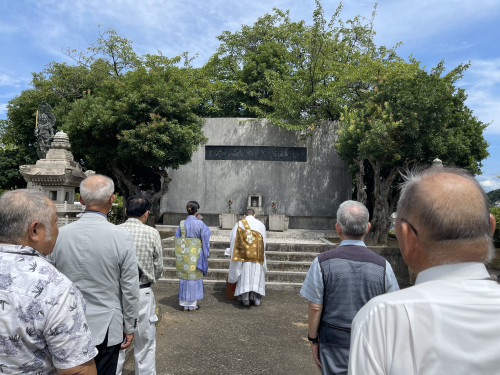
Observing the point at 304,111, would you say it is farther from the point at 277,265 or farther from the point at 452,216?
the point at 452,216

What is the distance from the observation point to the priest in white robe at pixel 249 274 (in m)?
6.44

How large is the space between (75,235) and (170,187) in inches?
514

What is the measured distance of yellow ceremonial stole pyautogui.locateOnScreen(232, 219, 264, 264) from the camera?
6590mm

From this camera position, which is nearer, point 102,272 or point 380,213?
point 102,272

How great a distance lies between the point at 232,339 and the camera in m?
4.83

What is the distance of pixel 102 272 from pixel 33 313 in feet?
3.51

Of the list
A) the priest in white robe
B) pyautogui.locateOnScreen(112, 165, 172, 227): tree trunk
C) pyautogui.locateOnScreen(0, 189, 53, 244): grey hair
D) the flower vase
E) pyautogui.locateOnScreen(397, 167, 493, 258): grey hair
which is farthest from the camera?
pyautogui.locateOnScreen(112, 165, 172, 227): tree trunk

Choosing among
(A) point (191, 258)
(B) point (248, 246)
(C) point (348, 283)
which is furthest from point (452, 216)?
(B) point (248, 246)

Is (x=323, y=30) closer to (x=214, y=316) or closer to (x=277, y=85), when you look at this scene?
(x=277, y=85)

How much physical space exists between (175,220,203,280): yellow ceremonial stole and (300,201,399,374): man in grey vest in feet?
12.2

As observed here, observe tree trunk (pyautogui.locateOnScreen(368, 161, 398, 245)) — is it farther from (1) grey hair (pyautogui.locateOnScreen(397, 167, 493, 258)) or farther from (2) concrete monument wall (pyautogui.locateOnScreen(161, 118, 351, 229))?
(1) grey hair (pyautogui.locateOnScreen(397, 167, 493, 258))

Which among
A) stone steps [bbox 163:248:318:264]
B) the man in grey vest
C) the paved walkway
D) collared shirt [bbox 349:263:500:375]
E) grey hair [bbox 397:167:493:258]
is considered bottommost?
the paved walkway

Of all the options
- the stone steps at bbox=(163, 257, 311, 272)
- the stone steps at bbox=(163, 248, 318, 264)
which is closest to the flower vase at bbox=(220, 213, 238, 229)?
the stone steps at bbox=(163, 248, 318, 264)

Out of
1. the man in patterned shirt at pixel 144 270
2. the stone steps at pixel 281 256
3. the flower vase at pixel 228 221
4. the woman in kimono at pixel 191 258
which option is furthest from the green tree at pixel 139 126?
the man in patterned shirt at pixel 144 270
